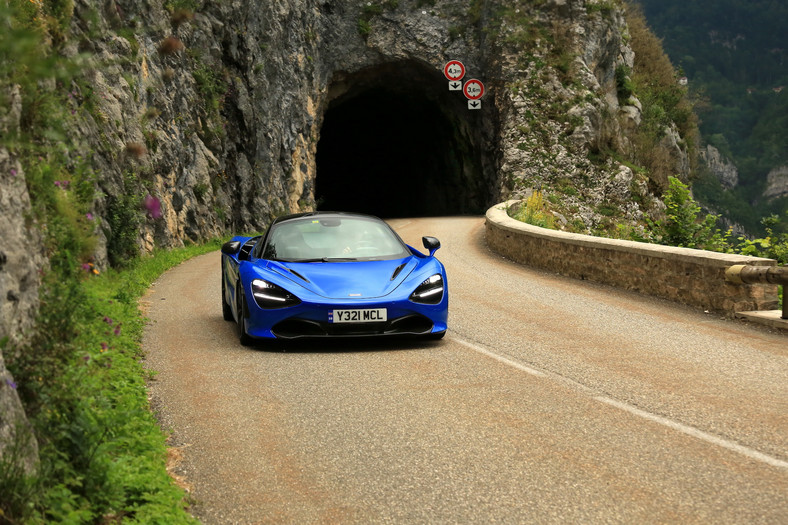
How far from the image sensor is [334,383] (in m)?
7.52

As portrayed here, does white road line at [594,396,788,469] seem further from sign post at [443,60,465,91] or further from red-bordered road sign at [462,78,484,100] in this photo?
red-bordered road sign at [462,78,484,100]

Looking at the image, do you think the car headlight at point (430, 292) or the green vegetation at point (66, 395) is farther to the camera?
the car headlight at point (430, 292)

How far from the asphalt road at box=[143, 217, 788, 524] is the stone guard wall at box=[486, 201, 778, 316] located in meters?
0.88

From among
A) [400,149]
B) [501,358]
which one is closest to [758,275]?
[501,358]

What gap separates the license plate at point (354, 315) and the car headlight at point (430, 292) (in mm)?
439

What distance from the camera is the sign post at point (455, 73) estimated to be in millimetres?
43062

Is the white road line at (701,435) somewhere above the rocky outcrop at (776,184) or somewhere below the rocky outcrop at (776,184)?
above

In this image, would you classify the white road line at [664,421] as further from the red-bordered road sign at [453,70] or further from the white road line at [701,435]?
the red-bordered road sign at [453,70]

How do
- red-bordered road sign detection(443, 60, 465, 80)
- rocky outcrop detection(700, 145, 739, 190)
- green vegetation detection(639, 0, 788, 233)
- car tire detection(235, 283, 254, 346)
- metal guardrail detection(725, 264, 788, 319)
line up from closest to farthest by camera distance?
car tire detection(235, 283, 254, 346) < metal guardrail detection(725, 264, 788, 319) < red-bordered road sign detection(443, 60, 465, 80) < green vegetation detection(639, 0, 788, 233) < rocky outcrop detection(700, 145, 739, 190)

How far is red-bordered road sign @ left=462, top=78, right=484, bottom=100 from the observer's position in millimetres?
43425

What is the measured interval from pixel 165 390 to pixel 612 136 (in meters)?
38.4

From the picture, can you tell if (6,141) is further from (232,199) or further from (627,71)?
Answer: (627,71)

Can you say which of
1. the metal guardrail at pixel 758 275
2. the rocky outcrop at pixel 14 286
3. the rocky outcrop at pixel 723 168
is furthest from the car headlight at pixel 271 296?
the rocky outcrop at pixel 723 168

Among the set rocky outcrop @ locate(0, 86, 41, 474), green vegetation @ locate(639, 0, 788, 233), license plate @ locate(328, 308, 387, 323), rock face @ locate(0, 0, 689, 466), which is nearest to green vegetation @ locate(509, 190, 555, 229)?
rock face @ locate(0, 0, 689, 466)
